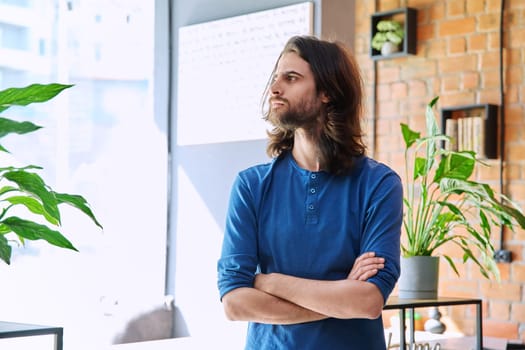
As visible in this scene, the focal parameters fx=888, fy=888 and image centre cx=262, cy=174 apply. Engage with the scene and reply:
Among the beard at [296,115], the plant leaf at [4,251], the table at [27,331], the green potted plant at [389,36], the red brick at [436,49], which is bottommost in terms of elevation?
the table at [27,331]

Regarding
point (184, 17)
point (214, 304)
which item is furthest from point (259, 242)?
point (184, 17)

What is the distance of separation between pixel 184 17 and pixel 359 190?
2479 mm

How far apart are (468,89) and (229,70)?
5.98 feet

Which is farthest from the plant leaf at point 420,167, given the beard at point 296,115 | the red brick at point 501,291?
the red brick at point 501,291

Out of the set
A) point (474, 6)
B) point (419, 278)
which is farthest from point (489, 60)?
point (419, 278)

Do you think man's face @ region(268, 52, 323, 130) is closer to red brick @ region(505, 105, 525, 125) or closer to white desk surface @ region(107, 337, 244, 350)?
white desk surface @ region(107, 337, 244, 350)

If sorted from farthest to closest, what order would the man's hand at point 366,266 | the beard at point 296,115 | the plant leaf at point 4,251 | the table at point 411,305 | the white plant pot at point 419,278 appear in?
1. the white plant pot at point 419,278
2. the table at point 411,305
3. the beard at point 296,115
4. the man's hand at point 366,266
5. the plant leaf at point 4,251

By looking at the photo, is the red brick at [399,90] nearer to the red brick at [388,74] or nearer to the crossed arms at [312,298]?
the red brick at [388,74]

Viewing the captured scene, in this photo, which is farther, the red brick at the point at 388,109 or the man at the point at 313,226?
the red brick at the point at 388,109

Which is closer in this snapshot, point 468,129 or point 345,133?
point 345,133

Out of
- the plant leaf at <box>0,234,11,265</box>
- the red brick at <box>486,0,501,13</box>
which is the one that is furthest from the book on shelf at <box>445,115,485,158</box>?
the plant leaf at <box>0,234,11,265</box>

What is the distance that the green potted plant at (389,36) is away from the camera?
17.9ft

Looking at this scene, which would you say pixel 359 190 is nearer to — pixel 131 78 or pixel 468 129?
pixel 131 78

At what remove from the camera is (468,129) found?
5.10m
